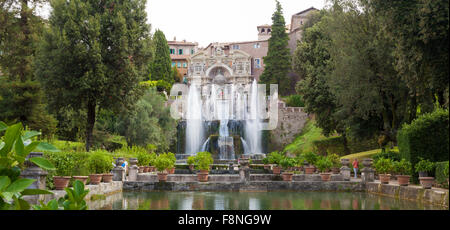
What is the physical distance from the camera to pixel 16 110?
24203 mm

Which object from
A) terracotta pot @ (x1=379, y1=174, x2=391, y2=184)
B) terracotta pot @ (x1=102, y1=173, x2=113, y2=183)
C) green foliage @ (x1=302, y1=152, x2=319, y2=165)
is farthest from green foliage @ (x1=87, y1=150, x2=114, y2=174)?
green foliage @ (x1=302, y1=152, x2=319, y2=165)

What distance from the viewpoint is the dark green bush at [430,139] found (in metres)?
15.1

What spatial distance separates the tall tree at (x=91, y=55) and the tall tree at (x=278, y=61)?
35.7 meters

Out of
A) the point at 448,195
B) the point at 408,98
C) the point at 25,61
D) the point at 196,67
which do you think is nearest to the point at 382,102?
the point at 408,98

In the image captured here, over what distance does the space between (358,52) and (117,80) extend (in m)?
13.0

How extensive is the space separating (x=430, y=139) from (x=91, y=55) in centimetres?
1630

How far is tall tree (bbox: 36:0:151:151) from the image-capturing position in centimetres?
2181

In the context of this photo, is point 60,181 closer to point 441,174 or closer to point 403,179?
point 403,179

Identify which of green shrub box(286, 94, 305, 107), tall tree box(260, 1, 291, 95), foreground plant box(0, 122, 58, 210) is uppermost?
Result: tall tree box(260, 1, 291, 95)

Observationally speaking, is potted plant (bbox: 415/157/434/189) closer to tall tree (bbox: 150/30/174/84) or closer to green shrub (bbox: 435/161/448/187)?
green shrub (bbox: 435/161/448/187)

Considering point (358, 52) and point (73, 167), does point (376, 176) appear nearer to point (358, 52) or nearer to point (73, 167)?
point (358, 52)

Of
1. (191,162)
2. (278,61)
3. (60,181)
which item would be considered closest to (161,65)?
(278,61)

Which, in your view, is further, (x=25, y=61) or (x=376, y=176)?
(x=25, y=61)

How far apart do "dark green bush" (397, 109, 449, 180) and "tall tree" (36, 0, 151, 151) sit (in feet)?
47.1
